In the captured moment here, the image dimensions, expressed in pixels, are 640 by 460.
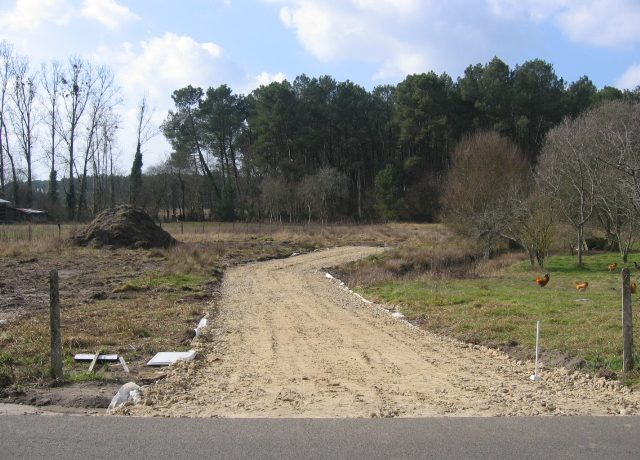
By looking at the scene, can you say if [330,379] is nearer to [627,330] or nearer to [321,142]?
[627,330]

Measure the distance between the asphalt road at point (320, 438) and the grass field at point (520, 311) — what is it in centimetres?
320

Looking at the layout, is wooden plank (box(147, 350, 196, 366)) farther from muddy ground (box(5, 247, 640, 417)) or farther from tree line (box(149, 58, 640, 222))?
tree line (box(149, 58, 640, 222))

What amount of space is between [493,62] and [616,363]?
66.1m

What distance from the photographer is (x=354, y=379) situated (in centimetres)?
812

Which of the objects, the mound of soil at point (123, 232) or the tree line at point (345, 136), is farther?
the tree line at point (345, 136)

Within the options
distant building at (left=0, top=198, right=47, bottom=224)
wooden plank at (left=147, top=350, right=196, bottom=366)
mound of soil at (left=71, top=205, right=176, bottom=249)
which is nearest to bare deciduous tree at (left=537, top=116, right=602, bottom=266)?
mound of soil at (left=71, top=205, right=176, bottom=249)

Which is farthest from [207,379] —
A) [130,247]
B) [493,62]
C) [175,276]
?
[493,62]

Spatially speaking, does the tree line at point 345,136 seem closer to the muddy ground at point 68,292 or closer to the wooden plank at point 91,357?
the muddy ground at point 68,292

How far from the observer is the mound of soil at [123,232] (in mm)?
34844

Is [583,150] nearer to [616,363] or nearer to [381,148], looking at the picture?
[616,363]

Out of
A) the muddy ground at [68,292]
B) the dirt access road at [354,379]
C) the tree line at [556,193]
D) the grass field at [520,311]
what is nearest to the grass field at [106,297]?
the muddy ground at [68,292]

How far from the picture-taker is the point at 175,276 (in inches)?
873

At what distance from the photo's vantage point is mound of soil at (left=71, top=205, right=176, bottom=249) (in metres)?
34.8

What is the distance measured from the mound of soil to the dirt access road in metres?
22.7
